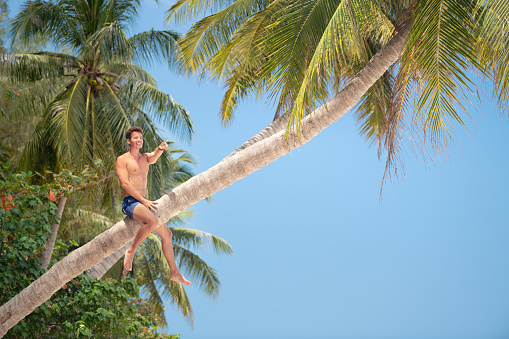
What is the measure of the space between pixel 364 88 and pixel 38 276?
5.15 meters

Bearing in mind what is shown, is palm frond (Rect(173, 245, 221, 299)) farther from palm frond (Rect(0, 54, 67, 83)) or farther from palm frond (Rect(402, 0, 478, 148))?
palm frond (Rect(402, 0, 478, 148))

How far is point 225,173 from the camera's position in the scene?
203 inches

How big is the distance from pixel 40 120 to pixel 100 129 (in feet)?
4.19

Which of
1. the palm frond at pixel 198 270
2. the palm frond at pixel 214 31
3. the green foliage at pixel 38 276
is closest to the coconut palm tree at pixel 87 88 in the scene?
the green foliage at pixel 38 276

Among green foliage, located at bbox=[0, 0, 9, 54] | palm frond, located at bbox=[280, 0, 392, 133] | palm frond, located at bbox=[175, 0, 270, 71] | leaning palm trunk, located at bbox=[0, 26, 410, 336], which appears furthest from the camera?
green foliage, located at bbox=[0, 0, 9, 54]

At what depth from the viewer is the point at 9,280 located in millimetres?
7203

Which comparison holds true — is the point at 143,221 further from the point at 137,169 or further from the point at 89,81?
the point at 89,81

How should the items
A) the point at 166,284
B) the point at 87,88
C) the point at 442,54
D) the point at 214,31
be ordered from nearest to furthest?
the point at 442,54 → the point at 214,31 → the point at 87,88 → the point at 166,284

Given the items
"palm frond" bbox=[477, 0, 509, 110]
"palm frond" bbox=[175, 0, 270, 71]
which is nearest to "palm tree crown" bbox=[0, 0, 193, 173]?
"palm frond" bbox=[175, 0, 270, 71]

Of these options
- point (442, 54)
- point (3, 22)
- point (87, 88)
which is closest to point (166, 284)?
point (87, 88)

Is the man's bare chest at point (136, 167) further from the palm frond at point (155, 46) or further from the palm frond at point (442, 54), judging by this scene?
the palm frond at point (155, 46)

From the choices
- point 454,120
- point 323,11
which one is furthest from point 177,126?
point 454,120

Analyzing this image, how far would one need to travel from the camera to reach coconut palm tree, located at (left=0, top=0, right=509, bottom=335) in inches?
193

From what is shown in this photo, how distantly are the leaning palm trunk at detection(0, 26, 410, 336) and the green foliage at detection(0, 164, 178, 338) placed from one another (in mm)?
1725
